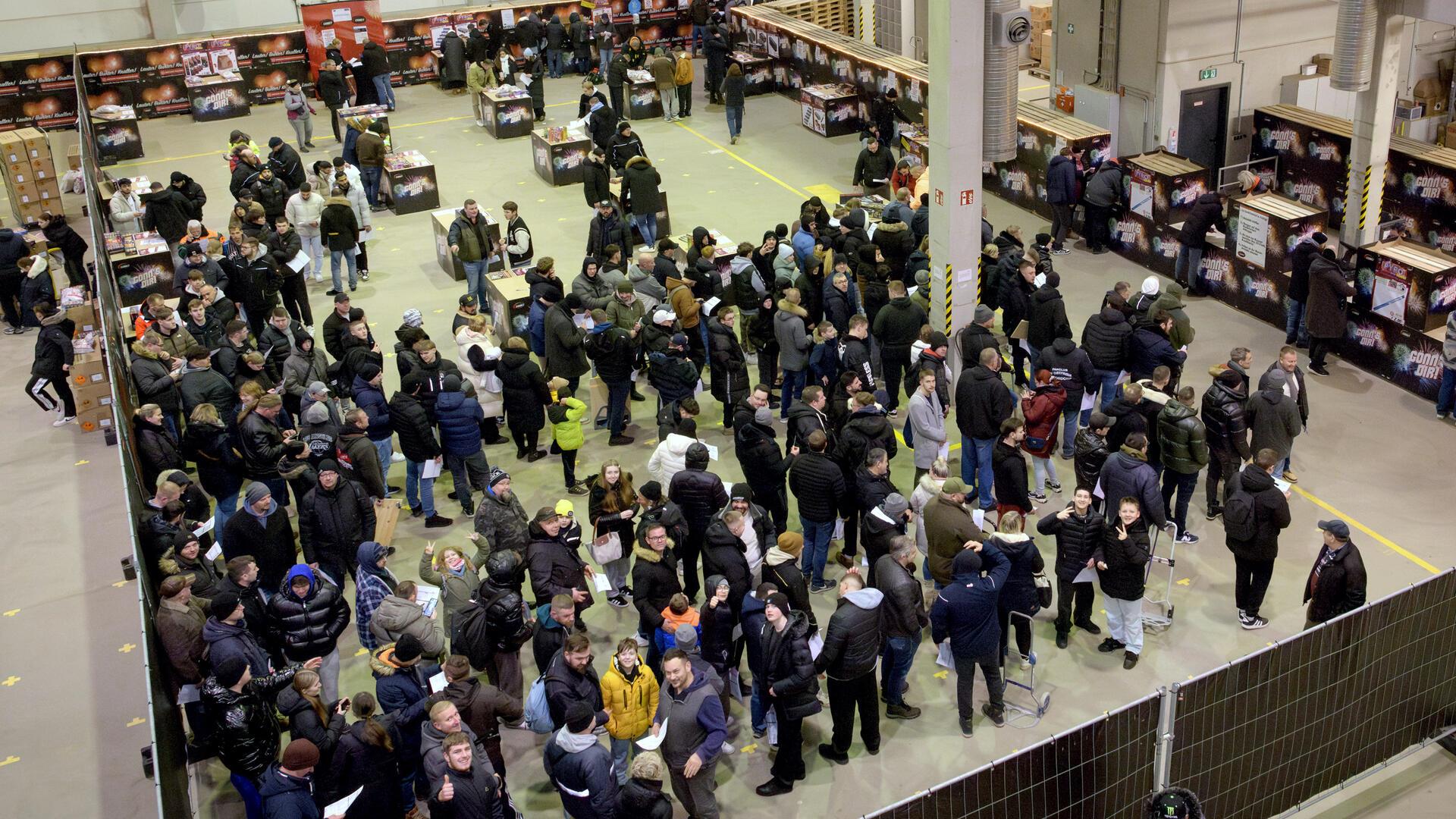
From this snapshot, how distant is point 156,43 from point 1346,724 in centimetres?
2753

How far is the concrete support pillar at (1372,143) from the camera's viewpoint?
15.3 metres

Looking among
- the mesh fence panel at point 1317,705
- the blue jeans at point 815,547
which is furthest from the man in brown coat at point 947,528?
the mesh fence panel at point 1317,705

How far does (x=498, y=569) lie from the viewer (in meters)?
9.78

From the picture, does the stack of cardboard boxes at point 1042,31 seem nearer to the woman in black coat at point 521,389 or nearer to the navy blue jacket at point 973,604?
the woman in black coat at point 521,389

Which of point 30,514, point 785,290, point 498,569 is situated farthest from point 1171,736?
point 30,514

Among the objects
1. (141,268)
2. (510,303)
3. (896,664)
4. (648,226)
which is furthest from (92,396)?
(896,664)

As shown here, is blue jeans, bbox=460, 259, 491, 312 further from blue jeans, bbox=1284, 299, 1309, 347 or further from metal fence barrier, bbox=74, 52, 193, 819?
blue jeans, bbox=1284, 299, 1309, 347

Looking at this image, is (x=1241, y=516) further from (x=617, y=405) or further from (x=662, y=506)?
(x=617, y=405)

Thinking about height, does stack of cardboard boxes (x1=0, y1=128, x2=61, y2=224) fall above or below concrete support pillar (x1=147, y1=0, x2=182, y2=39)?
below

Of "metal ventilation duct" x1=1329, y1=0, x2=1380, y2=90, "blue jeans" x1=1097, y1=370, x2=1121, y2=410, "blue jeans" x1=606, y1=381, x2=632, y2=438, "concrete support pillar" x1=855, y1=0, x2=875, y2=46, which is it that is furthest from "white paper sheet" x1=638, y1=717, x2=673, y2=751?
"concrete support pillar" x1=855, y1=0, x2=875, y2=46

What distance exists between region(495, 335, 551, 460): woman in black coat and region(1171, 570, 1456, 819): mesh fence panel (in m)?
7.39

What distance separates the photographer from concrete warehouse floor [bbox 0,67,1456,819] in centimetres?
982

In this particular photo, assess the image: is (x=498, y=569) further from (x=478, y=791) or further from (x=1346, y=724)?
(x=1346, y=724)

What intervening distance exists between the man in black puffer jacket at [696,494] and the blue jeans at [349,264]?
9101mm
